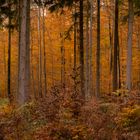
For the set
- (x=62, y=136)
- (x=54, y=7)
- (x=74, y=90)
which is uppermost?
(x=54, y=7)

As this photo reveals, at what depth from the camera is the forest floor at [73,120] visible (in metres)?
9.45

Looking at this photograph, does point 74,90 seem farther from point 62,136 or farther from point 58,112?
point 62,136

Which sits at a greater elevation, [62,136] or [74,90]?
[74,90]

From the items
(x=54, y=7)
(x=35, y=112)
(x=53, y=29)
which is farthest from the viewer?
(x=53, y=29)

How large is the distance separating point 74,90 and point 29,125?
1.51 m

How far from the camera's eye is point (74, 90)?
10.9 m

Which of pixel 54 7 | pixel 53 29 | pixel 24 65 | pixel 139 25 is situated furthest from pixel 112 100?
pixel 53 29

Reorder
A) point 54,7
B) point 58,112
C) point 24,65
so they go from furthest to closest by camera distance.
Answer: point 54,7
point 24,65
point 58,112

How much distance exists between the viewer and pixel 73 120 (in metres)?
10.3

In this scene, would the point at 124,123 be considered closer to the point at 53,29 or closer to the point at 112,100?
the point at 112,100

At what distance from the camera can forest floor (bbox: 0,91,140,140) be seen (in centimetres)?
945

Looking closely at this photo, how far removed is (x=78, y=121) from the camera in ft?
33.5

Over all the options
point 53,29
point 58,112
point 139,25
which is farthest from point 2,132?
point 53,29

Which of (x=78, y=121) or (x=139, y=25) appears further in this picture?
(x=139, y=25)
